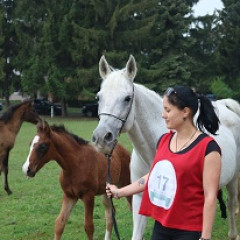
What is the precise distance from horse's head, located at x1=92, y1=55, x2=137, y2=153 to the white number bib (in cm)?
66

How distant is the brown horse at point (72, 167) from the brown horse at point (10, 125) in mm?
3751

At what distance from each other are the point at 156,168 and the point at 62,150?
9.61 ft

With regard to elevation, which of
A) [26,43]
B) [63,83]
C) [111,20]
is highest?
[111,20]

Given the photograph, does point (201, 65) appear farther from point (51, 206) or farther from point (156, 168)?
point (156, 168)

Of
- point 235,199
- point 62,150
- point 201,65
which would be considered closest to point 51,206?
point 62,150

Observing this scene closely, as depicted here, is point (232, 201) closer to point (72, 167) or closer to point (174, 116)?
point (72, 167)

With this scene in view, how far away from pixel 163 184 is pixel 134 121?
1.28 metres

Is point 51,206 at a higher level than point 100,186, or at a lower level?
lower

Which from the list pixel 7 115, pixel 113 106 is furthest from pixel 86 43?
pixel 113 106

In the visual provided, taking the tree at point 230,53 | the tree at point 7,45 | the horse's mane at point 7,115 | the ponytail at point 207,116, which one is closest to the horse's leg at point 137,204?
the ponytail at point 207,116

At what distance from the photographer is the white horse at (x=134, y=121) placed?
3.51 metres

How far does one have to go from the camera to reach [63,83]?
35.6m

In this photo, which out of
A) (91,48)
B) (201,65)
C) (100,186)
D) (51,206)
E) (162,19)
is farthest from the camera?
(201,65)

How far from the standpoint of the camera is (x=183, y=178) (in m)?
2.68
